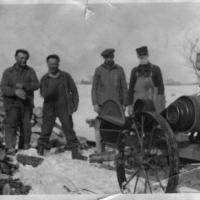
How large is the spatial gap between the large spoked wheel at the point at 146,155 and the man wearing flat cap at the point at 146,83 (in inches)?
4.7

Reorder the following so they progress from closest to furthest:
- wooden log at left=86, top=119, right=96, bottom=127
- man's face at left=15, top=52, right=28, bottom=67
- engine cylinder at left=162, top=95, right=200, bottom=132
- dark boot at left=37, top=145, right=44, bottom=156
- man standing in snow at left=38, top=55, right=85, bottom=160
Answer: engine cylinder at left=162, top=95, right=200, bottom=132 < man's face at left=15, top=52, right=28, bottom=67 < man standing in snow at left=38, top=55, right=85, bottom=160 < wooden log at left=86, top=119, right=96, bottom=127 < dark boot at left=37, top=145, right=44, bottom=156

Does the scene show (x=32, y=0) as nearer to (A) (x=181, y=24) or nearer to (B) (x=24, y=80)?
(B) (x=24, y=80)

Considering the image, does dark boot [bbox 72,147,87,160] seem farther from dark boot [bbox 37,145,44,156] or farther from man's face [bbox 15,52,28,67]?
man's face [bbox 15,52,28,67]

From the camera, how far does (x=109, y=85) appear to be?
12.6 ft

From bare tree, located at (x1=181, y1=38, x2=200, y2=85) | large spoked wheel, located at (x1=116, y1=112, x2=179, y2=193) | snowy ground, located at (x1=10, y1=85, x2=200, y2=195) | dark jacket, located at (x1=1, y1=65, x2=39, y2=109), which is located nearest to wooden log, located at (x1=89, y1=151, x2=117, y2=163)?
snowy ground, located at (x1=10, y1=85, x2=200, y2=195)

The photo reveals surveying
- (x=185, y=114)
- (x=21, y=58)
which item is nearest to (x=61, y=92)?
(x=21, y=58)

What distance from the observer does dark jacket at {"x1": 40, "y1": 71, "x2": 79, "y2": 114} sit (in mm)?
3629

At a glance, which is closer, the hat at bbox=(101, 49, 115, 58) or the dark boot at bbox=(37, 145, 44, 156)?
the hat at bbox=(101, 49, 115, 58)

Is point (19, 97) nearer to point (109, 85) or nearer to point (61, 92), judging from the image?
point (61, 92)

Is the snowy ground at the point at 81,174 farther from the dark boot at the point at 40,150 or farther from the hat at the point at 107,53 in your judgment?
the hat at the point at 107,53

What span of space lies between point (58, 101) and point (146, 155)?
73 centimetres

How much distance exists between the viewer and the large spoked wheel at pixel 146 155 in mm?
3415

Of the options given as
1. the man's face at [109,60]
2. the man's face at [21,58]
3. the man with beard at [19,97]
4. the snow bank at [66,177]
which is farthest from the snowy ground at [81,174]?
the man's face at [21,58]

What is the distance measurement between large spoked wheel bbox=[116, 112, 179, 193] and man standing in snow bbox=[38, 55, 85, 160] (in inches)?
14.6
